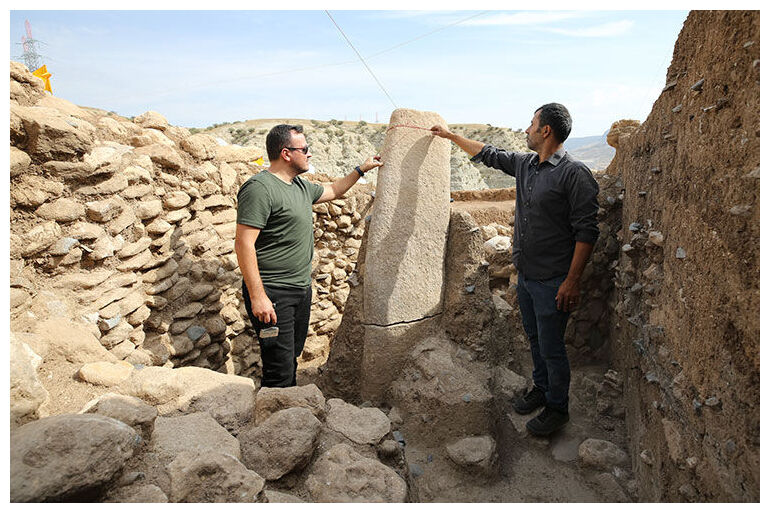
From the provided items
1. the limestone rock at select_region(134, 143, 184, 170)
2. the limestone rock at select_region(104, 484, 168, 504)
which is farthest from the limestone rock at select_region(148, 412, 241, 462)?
the limestone rock at select_region(134, 143, 184, 170)

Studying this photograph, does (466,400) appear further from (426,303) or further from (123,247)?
(123,247)

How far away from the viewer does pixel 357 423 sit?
2.34 m

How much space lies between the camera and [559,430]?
3117 millimetres

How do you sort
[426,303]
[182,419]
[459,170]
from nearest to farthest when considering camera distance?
[182,419] < [426,303] < [459,170]

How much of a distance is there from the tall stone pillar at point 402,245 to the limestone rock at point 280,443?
3.99 feet

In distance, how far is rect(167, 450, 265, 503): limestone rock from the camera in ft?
5.25

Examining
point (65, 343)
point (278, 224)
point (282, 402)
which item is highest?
point (278, 224)

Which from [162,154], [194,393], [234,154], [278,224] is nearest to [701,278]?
[278,224]

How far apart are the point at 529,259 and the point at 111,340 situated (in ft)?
9.44

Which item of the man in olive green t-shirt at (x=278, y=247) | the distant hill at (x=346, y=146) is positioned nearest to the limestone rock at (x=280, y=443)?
the man in olive green t-shirt at (x=278, y=247)

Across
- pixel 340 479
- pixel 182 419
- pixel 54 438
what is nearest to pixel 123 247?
pixel 182 419

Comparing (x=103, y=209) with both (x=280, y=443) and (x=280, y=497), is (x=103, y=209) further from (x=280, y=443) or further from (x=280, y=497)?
(x=280, y=497)

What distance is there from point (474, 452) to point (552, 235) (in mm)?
1385

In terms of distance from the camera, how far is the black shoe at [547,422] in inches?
118
